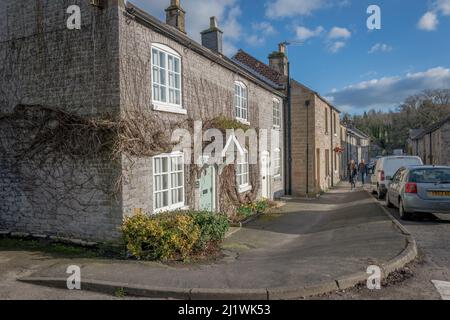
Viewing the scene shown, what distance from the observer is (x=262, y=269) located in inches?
241

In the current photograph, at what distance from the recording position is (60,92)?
838cm

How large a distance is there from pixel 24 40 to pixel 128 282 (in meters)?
6.92

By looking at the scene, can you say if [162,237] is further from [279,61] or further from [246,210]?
[279,61]

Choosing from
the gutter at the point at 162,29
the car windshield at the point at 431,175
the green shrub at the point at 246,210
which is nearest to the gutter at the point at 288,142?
the green shrub at the point at 246,210

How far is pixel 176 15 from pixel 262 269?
1279cm

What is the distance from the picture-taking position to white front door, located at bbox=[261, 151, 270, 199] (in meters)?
16.9

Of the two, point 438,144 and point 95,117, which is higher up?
point 438,144

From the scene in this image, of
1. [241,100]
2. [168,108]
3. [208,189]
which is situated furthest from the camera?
[241,100]

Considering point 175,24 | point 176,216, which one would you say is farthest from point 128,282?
point 175,24

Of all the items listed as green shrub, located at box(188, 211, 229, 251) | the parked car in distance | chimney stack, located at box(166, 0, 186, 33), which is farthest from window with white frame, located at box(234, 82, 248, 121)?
the parked car in distance

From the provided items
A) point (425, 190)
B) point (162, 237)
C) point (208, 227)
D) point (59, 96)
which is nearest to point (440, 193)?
point (425, 190)

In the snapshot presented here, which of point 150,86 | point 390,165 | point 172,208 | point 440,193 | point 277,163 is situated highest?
point 150,86

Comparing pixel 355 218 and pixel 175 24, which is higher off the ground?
pixel 175 24
